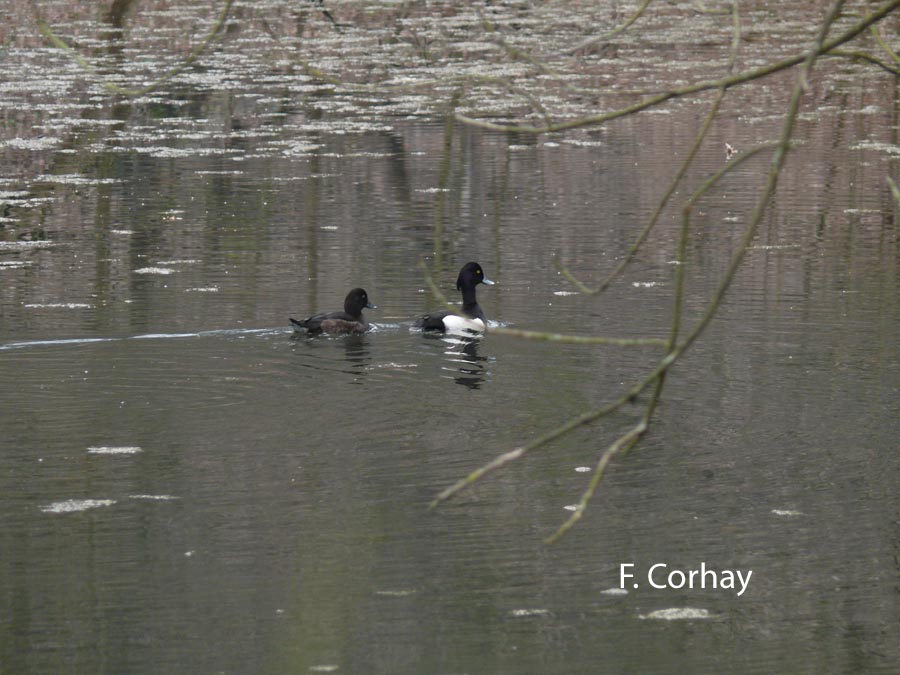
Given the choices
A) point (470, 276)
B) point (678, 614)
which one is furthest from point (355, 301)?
point (678, 614)

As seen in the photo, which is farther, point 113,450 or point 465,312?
point 465,312

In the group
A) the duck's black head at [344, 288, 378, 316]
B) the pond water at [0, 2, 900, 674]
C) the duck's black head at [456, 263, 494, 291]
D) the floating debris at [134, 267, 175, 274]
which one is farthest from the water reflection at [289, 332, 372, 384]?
the floating debris at [134, 267, 175, 274]

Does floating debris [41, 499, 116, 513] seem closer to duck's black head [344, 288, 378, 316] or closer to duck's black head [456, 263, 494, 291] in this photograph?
duck's black head [344, 288, 378, 316]

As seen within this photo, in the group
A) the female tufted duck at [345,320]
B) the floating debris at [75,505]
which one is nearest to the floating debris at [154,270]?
the female tufted duck at [345,320]

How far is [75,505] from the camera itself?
6707 mm

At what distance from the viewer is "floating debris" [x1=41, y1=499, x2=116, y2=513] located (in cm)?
665

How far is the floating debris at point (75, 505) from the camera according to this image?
21.8 ft

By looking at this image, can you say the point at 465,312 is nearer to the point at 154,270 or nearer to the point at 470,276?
the point at 470,276

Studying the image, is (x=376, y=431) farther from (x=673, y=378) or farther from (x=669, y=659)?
(x=669, y=659)

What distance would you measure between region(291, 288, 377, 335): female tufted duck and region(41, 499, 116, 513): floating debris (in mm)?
3327

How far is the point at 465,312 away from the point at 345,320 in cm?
91

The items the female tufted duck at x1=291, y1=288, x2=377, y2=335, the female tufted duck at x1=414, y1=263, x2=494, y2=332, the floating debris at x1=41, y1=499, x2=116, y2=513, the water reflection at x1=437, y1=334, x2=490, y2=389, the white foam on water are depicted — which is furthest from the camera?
the female tufted duck at x1=414, y1=263, x2=494, y2=332

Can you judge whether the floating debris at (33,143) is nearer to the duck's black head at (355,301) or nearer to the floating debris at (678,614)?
the duck's black head at (355,301)

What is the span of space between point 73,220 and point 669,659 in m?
9.69
